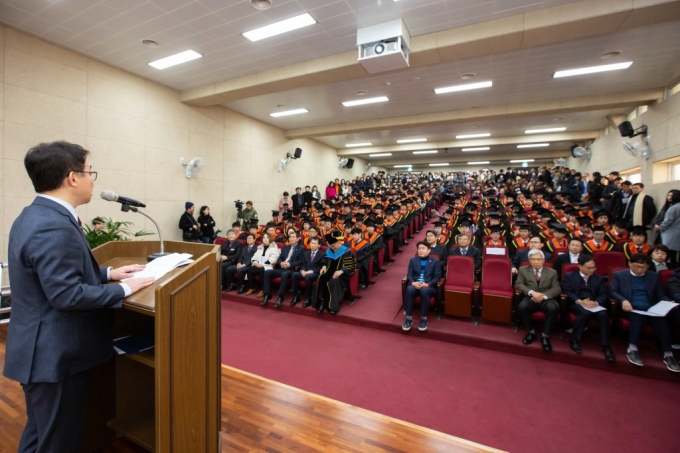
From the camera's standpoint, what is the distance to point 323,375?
2902 mm

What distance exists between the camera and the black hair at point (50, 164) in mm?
1142

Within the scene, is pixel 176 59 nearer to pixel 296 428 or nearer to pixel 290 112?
pixel 290 112

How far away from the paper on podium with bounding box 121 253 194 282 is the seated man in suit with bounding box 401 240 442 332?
9.70 ft

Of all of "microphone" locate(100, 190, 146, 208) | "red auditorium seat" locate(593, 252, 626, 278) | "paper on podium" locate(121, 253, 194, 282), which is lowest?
"red auditorium seat" locate(593, 252, 626, 278)

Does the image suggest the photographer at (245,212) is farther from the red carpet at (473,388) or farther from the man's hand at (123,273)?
the man's hand at (123,273)

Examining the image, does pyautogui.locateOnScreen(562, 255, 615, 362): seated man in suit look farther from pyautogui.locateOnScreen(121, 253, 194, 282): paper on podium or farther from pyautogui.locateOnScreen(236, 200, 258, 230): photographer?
pyautogui.locateOnScreen(236, 200, 258, 230): photographer

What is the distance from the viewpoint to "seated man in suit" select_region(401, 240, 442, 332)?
385cm

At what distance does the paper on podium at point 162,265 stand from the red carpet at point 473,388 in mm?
1759

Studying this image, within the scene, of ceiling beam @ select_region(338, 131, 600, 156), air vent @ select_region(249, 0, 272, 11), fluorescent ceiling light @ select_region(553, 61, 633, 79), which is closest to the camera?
air vent @ select_region(249, 0, 272, 11)

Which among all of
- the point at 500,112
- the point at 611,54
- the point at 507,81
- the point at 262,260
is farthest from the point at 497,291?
the point at 500,112

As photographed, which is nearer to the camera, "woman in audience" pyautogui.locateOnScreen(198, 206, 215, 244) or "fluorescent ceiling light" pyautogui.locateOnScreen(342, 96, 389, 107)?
"woman in audience" pyautogui.locateOnScreen(198, 206, 215, 244)

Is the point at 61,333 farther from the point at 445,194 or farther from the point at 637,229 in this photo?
the point at 445,194

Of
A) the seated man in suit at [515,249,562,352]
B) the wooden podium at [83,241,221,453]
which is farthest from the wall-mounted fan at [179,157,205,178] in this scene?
the seated man in suit at [515,249,562,352]

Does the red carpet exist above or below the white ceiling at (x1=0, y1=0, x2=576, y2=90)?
below
